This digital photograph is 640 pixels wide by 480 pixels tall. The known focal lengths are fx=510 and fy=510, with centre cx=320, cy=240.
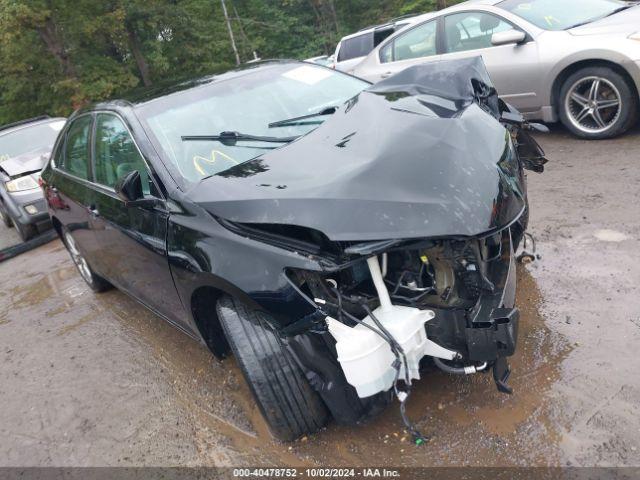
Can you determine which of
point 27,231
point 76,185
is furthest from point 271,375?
point 27,231

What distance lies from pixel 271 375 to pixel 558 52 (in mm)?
4815

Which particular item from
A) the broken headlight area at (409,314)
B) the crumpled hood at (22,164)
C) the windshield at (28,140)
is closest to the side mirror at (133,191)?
the broken headlight area at (409,314)

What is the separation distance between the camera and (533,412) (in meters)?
2.32

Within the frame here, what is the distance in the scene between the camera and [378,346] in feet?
6.36

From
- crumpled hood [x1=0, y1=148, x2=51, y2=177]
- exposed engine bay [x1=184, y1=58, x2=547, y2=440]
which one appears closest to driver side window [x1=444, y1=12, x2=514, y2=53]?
exposed engine bay [x1=184, y1=58, x2=547, y2=440]

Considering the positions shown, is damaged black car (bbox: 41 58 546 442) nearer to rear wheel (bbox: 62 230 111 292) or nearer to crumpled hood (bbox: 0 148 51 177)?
rear wheel (bbox: 62 230 111 292)

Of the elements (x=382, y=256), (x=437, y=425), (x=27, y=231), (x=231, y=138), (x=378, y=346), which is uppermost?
(x=231, y=138)

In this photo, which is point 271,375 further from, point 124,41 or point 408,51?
point 124,41

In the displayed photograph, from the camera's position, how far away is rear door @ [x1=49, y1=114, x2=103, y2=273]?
144 inches

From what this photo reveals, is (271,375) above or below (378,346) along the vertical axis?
below

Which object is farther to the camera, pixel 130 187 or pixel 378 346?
pixel 130 187

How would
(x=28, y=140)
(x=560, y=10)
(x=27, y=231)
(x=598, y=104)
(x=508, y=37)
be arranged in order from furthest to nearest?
(x=28, y=140), (x=27, y=231), (x=560, y=10), (x=508, y=37), (x=598, y=104)

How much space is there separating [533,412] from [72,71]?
2084 centimetres

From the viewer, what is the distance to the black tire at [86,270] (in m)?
4.66
